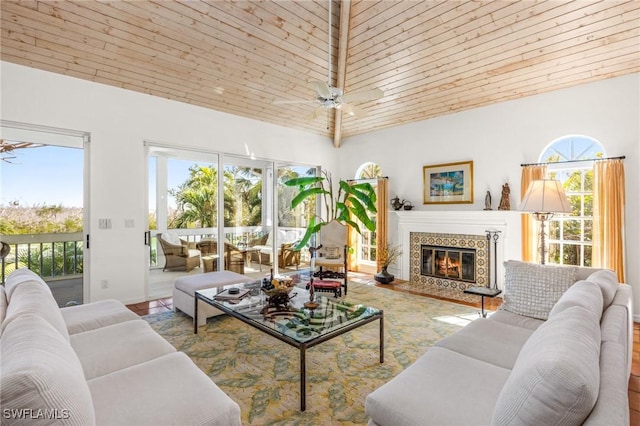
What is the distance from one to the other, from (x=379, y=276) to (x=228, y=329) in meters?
3.19

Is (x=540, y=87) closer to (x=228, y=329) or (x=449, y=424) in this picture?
(x=449, y=424)

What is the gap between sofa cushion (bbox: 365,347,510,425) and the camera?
4.38ft

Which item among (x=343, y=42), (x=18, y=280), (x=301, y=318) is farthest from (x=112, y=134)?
(x=301, y=318)

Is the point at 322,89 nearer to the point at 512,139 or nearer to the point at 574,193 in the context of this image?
the point at 512,139

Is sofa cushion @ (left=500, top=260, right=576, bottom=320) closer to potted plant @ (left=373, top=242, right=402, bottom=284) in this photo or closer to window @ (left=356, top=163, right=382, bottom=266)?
potted plant @ (left=373, top=242, right=402, bottom=284)

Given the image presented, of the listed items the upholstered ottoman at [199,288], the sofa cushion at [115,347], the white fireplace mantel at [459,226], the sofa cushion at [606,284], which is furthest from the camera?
the white fireplace mantel at [459,226]

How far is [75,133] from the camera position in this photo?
13.6 feet

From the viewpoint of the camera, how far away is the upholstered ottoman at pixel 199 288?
3578mm

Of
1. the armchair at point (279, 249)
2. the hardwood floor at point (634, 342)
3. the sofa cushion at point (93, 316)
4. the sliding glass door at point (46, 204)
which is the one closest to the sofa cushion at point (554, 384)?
the hardwood floor at point (634, 342)

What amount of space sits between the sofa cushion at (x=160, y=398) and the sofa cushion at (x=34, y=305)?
38 centimetres

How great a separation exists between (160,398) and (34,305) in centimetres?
93

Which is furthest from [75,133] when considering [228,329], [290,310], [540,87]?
[540,87]

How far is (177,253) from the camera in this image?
513cm

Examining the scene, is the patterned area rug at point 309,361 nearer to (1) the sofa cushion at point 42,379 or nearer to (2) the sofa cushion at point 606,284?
(1) the sofa cushion at point 42,379
